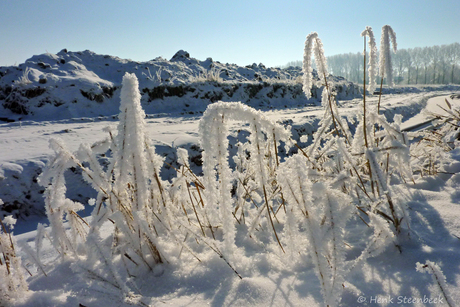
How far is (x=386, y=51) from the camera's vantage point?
1259 millimetres

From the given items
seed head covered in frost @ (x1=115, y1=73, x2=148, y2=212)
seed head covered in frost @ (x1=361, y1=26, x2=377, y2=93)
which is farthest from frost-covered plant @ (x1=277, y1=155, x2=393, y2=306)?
seed head covered in frost @ (x1=361, y1=26, x2=377, y2=93)

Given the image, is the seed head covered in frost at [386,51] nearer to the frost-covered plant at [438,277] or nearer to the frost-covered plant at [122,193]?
the frost-covered plant at [438,277]

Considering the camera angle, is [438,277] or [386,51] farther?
[386,51]

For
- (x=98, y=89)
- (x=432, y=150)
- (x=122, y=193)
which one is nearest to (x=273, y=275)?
(x=122, y=193)

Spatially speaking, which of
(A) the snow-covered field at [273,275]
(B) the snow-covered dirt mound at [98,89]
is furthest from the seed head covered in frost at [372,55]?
(B) the snow-covered dirt mound at [98,89]

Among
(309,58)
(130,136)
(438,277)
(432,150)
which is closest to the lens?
(438,277)

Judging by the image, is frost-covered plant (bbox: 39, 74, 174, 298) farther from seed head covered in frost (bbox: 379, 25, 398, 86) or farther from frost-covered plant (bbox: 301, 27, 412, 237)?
seed head covered in frost (bbox: 379, 25, 398, 86)

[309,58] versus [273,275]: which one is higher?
[309,58]

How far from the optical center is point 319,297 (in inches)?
28.6

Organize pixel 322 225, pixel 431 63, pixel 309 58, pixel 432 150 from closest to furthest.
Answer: pixel 322 225
pixel 309 58
pixel 432 150
pixel 431 63

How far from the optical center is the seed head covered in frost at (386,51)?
126 cm

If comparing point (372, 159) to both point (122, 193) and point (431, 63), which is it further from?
point (431, 63)

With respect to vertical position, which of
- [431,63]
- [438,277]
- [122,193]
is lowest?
[438,277]

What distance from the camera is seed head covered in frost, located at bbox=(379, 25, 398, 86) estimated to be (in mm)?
1258
